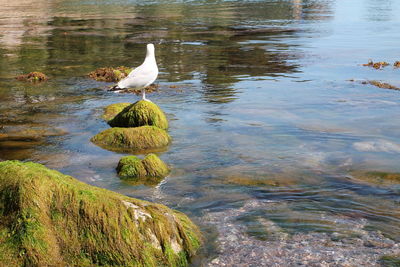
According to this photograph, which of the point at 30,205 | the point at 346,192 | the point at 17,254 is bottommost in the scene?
the point at 346,192

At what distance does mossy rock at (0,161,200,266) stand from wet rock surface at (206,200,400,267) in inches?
43.3

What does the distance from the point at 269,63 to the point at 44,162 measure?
54.5 ft

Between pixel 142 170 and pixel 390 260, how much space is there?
529 cm

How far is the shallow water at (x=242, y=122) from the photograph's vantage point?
9.41 meters

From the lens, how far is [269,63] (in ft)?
85.6

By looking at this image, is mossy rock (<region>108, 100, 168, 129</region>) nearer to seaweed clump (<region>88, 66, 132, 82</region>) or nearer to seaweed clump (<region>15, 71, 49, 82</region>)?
seaweed clump (<region>88, 66, 132, 82</region>)

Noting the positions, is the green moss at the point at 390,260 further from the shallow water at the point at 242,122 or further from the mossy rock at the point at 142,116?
the mossy rock at the point at 142,116

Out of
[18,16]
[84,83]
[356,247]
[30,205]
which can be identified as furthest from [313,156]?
[18,16]

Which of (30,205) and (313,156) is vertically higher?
(30,205)

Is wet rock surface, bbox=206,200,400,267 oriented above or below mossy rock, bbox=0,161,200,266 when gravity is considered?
below

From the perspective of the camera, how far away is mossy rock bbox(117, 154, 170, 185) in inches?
417

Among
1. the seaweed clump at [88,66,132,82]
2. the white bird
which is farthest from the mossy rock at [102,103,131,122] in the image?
the seaweed clump at [88,66,132,82]

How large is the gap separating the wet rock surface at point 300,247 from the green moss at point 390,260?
0.22 feet

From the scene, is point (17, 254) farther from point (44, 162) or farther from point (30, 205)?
point (44, 162)
